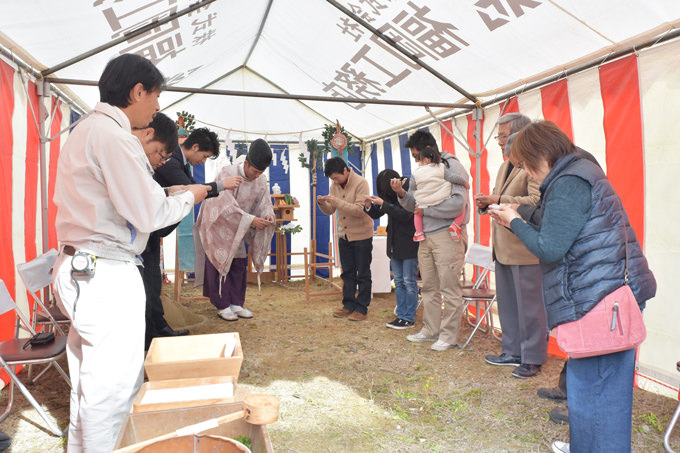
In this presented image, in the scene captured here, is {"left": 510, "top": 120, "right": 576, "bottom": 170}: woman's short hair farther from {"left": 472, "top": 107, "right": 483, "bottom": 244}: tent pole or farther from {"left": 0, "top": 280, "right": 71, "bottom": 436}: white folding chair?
{"left": 472, "top": 107, "right": 483, "bottom": 244}: tent pole

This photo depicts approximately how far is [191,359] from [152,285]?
5.92ft

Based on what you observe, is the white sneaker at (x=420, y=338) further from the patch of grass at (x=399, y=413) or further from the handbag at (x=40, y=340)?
the handbag at (x=40, y=340)

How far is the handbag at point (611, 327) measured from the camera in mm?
1460

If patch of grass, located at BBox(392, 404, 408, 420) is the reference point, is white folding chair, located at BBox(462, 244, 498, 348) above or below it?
above

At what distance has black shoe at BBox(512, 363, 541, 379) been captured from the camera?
2.90m

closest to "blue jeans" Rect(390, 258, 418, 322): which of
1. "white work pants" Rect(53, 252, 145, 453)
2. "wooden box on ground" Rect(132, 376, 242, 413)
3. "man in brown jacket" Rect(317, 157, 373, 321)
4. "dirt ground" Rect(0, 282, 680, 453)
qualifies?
"dirt ground" Rect(0, 282, 680, 453)

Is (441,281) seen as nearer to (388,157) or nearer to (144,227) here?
(144,227)

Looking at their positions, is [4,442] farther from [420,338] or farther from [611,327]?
[420,338]

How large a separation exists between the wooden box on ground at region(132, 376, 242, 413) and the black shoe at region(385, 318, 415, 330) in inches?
116

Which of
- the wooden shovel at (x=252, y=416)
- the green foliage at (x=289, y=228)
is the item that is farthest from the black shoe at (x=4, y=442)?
the green foliage at (x=289, y=228)

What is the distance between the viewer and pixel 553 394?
255 cm

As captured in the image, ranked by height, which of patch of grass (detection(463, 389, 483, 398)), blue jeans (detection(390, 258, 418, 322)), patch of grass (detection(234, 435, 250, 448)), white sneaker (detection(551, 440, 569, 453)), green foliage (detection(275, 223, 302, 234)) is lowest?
patch of grass (detection(463, 389, 483, 398))

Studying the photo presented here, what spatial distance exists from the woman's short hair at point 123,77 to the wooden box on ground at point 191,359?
906 millimetres

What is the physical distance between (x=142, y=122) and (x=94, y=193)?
325mm
